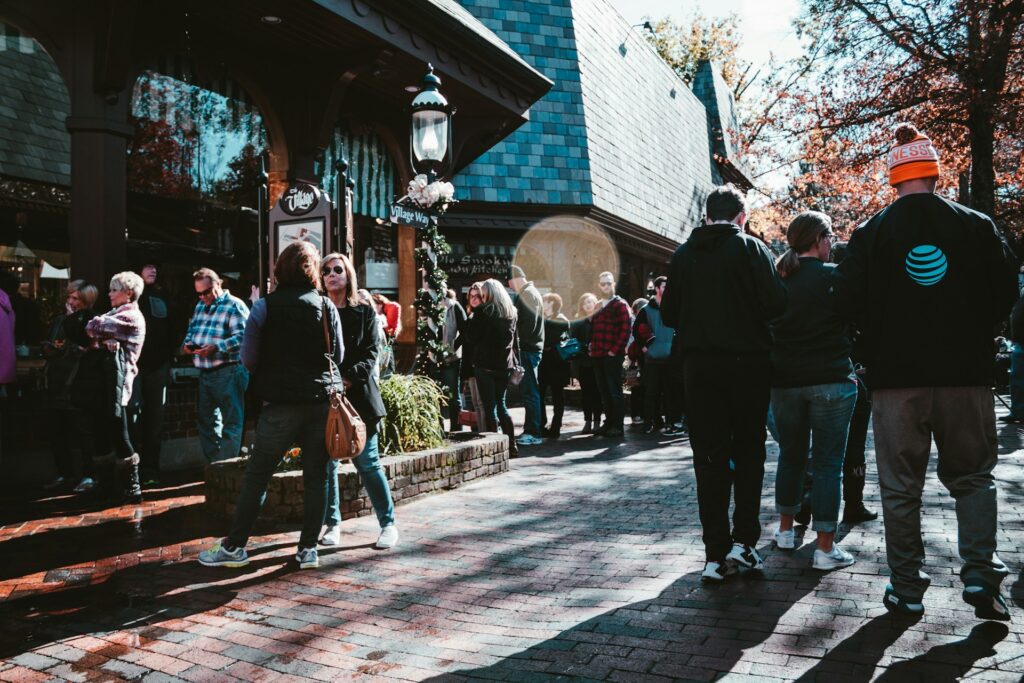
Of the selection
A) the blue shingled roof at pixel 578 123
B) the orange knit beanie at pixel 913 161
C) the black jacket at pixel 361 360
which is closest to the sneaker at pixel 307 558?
the black jacket at pixel 361 360

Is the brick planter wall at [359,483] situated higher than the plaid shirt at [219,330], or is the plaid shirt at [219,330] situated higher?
the plaid shirt at [219,330]

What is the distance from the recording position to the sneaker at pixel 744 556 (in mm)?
4473

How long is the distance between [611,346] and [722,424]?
5.86 m

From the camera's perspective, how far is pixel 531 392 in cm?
1029

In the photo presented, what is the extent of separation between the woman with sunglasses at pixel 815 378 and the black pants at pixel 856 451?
85 cm

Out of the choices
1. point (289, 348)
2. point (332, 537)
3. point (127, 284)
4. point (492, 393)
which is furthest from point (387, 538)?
point (492, 393)

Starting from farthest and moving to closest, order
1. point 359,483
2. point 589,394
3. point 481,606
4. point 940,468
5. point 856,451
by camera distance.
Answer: point 589,394, point 359,483, point 856,451, point 481,606, point 940,468

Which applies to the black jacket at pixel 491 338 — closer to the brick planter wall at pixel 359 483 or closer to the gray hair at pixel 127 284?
the brick planter wall at pixel 359 483

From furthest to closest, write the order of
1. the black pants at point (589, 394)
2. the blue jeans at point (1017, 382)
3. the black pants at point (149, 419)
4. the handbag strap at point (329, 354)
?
the black pants at point (589, 394) → the blue jeans at point (1017, 382) → the black pants at point (149, 419) → the handbag strap at point (329, 354)

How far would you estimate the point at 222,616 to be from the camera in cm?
417

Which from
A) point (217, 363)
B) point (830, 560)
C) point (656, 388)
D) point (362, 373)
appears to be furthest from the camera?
point (656, 388)

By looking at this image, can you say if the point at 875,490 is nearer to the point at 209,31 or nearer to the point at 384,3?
the point at 384,3

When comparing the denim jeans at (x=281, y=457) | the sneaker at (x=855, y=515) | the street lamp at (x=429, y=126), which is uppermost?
the street lamp at (x=429, y=126)

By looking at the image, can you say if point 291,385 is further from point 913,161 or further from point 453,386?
point 453,386
